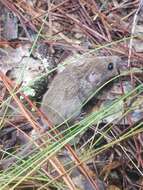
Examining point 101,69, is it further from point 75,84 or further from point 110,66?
point 75,84

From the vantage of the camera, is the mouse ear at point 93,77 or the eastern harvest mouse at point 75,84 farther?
the mouse ear at point 93,77

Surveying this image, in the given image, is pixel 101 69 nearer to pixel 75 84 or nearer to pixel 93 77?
pixel 93 77

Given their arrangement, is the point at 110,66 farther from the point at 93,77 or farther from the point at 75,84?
the point at 75,84

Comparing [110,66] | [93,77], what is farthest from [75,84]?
[110,66]

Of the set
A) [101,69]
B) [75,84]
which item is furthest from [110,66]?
[75,84]

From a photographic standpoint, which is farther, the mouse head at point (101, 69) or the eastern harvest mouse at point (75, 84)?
the mouse head at point (101, 69)

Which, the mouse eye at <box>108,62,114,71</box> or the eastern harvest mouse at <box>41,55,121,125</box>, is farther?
the mouse eye at <box>108,62,114,71</box>

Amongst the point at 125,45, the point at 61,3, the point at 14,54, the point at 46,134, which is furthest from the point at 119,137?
the point at 61,3

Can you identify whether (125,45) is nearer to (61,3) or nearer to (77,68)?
(77,68)
